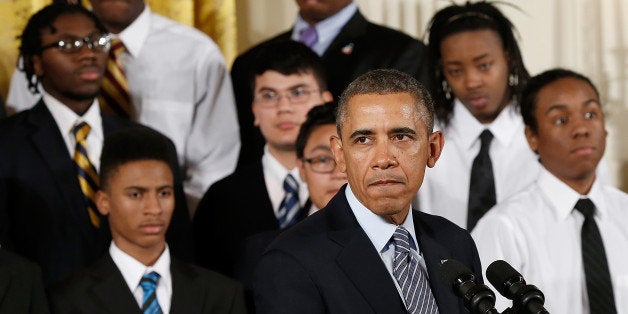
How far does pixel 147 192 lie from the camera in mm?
3773

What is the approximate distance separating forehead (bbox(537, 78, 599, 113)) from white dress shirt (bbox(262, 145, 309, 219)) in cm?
78

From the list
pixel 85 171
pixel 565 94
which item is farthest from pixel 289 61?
pixel 565 94

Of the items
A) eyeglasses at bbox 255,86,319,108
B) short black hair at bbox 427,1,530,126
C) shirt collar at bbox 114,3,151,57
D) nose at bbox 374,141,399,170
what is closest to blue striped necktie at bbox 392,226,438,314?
nose at bbox 374,141,399,170

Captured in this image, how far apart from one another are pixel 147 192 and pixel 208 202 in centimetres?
46

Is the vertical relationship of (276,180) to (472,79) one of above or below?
below

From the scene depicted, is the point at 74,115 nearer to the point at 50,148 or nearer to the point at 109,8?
the point at 50,148

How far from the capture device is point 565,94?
3.98m

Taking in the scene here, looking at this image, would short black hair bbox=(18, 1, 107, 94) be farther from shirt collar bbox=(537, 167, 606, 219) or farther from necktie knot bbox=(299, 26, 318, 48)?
shirt collar bbox=(537, 167, 606, 219)

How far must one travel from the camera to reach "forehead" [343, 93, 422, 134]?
240 centimetres

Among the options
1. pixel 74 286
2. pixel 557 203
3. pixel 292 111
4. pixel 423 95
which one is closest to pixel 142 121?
pixel 292 111

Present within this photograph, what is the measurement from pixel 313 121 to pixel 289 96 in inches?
13.3

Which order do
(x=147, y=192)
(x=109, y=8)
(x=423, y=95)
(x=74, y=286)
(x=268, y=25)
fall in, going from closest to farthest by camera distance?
(x=423, y=95)
(x=74, y=286)
(x=147, y=192)
(x=109, y=8)
(x=268, y=25)

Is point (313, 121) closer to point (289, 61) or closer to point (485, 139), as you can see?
point (289, 61)

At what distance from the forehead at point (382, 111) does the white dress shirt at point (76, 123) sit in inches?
72.0
